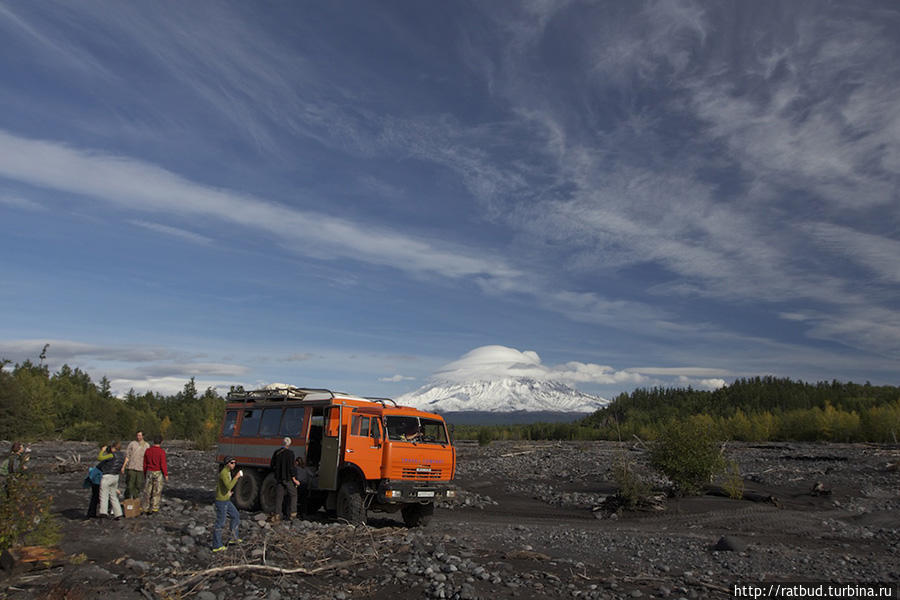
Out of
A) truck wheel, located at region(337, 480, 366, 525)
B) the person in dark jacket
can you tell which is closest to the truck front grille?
truck wheel, located at region(337, 480, 366, 525)

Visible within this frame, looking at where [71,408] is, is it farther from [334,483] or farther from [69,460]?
[334,483]

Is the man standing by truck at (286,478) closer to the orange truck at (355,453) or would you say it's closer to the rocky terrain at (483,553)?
the orange truck at (355,453)

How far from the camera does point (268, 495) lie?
17.2 metres

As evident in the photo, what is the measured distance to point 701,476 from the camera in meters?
23.1

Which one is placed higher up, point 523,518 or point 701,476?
point 701,476

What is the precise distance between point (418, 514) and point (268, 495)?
4.49 meters

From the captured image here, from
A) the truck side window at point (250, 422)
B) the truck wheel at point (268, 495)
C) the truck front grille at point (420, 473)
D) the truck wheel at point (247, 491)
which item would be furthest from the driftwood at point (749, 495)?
the truck side window at point (250, 422)

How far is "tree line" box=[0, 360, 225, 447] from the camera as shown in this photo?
5947 centimetres

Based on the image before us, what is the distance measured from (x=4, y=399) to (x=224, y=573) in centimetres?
6338

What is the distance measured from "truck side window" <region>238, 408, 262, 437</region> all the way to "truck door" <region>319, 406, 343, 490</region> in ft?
12.1

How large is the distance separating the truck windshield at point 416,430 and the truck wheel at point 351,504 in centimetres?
160

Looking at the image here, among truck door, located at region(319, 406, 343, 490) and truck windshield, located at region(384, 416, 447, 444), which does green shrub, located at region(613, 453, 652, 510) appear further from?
truck door, located at region(319, 406, 343, 490)

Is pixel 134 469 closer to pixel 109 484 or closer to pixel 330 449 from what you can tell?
pixel 109 484

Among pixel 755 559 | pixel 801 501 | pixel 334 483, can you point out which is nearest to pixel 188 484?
pixel 334 483
